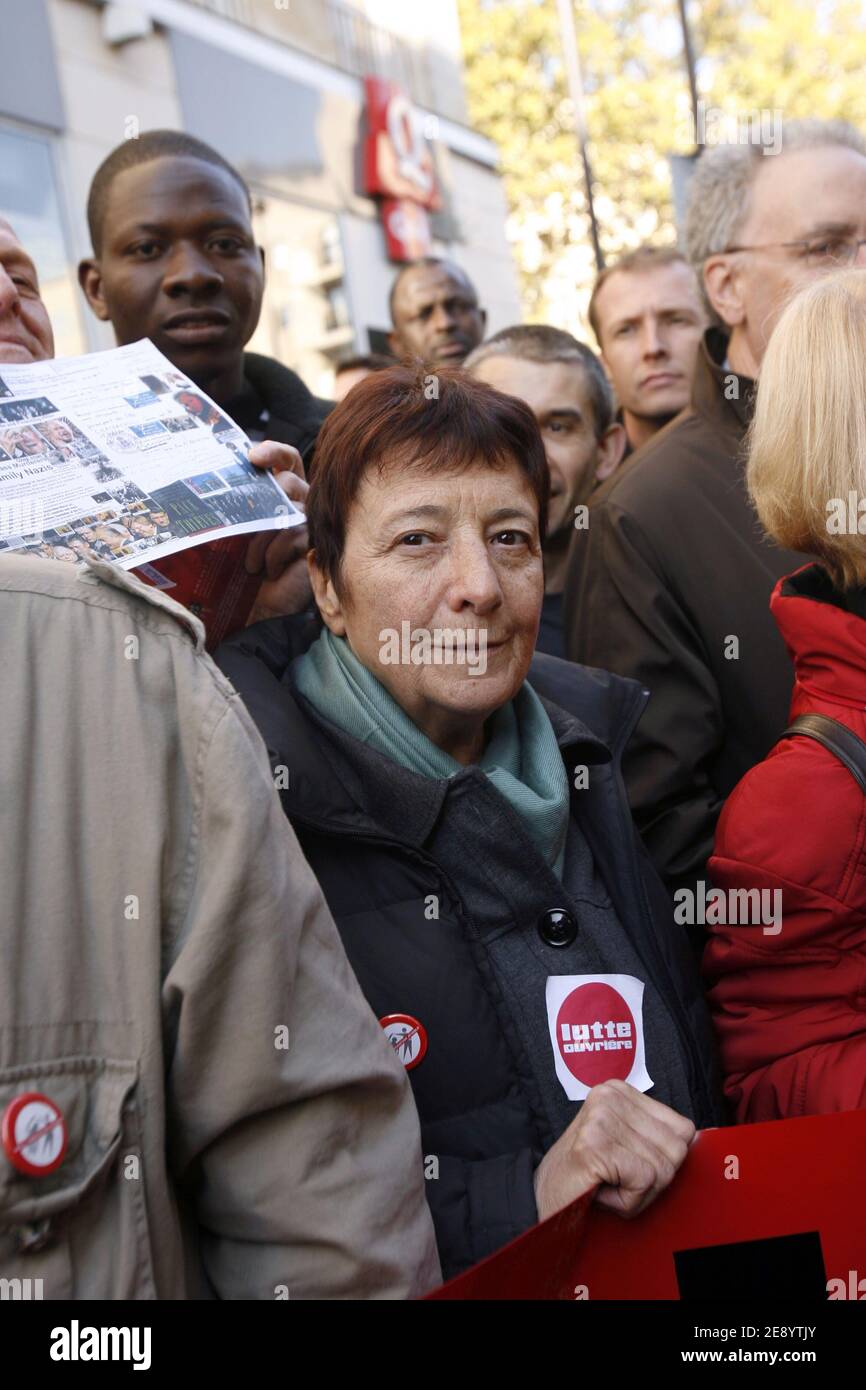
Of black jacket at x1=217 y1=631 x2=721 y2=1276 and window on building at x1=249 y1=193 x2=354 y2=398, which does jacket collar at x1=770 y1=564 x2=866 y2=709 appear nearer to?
black jacket at x1=217 y1=631 x2=721 y2=1276

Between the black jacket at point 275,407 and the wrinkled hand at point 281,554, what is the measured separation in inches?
27.3

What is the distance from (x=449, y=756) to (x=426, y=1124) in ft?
1.98

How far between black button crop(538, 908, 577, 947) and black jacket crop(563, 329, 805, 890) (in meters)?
0.58

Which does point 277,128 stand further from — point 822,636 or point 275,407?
point 822,636

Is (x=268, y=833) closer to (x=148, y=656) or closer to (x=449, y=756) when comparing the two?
(x=148, y=656)

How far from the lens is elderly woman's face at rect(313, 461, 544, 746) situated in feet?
7.55

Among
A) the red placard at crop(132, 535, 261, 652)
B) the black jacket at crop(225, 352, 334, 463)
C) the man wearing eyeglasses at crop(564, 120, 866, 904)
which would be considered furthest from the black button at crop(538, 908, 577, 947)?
the black jacket at crop(225, 352, 334, 463)

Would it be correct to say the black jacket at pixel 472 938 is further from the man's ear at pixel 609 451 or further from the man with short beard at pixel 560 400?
the man's ear at pixel 609 451

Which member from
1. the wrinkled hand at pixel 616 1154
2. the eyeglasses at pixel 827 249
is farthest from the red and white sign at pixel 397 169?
the wrinkled hand at pixel 616 1154

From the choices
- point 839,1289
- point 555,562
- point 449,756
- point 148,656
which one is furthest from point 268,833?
point 555,562

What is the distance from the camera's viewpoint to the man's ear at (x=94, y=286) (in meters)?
3.35

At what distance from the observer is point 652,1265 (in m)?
1.89

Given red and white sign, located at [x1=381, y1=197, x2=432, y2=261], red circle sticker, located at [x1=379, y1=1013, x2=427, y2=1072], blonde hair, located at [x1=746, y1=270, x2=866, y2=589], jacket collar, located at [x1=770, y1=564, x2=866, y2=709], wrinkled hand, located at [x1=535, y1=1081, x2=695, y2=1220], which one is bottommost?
wrinkled hand, located at [x1=535, y1=1081, x2=695, y2=1220]

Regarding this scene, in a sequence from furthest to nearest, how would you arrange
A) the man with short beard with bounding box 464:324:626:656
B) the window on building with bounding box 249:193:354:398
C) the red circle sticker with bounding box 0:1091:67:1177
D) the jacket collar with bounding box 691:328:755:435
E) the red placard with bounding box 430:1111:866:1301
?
the window on building with bounding box 249:193:354:398 → the man with short beard with bounding box 464:324:626:656 → the jacket collar with bounding box 691:328:755:435 → the red placard with bounding box 430:1111:866:1301 → the red circle sticker with bounding box 0:1091:67:1177
